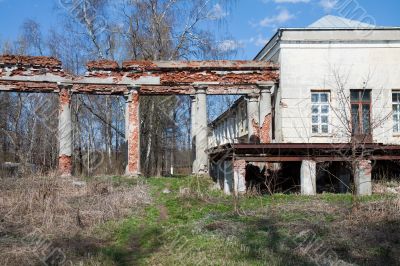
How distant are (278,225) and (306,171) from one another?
6.12m

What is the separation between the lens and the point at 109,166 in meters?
32.0

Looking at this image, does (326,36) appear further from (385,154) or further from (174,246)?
(174,246)

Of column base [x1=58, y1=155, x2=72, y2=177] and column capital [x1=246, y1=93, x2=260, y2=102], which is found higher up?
column capital [x1=246, y1=93, x2=260, y2=102]

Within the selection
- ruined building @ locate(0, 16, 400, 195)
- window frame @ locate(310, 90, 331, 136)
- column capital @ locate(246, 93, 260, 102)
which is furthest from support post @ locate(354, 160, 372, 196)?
column capital @ locate(246, 93, 260, 102)

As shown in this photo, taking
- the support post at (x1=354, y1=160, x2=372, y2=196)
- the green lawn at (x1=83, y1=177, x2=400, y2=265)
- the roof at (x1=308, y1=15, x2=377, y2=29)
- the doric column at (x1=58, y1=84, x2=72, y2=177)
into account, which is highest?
the roof at (x1=308, y1=15, x2=377, y2=29)

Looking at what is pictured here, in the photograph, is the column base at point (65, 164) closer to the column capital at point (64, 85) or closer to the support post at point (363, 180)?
the column capital at point (64, 85)

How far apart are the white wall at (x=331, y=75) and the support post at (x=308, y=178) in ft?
19.5

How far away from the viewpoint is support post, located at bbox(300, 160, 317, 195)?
47.6ft

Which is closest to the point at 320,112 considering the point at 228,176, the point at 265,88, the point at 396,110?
the point at 265,88

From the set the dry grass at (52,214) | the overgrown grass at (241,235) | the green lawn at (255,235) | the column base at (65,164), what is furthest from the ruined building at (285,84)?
the green lawn at (255,235)

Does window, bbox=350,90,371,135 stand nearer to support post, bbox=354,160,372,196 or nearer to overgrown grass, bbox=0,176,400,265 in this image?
support post, bbox=354,160,372,196

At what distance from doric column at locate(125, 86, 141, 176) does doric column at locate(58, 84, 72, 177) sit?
2.59 metres

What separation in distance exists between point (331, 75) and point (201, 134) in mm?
6822

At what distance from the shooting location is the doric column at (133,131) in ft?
65.0
